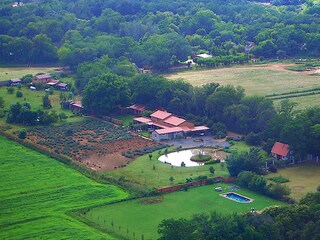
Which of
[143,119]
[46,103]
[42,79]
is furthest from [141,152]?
[42,79]

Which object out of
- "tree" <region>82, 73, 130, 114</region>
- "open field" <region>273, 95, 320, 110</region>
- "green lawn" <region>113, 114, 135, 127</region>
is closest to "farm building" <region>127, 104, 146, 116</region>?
"green lawn" <region>113, 114, 135, 127</region>

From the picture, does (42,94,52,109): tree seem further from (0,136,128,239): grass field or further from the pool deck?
the pool deck

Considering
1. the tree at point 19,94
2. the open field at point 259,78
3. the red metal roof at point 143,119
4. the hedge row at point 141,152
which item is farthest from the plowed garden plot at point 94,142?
the open field at point 259,78

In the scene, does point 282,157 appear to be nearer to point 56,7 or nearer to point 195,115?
point 195,115

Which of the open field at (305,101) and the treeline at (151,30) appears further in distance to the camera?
the treeline at (151,30)

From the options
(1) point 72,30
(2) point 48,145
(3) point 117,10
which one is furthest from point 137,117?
(3) point 117,10

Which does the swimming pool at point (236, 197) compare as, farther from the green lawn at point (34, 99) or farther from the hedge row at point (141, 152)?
the green lawn at point (34, 99)
